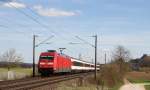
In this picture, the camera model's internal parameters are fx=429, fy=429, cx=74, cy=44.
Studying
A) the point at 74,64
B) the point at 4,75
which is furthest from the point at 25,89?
the point at 74,64

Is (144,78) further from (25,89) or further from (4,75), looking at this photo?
(25,89)

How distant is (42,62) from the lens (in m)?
61.2

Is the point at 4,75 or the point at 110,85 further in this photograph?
the point at 110,85

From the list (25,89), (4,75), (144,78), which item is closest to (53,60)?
(4,75)

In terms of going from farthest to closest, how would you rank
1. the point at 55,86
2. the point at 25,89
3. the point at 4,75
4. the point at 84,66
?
1. the point at 84,66
2. the point at 4,75
3. the point at 55,86
4. the point at 25,89

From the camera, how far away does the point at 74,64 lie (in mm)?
89000

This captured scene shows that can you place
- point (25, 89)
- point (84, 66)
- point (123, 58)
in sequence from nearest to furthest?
point (25, 89), point (84, 66), point (123, 58)

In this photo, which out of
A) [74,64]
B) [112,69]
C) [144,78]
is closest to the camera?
[112,69]

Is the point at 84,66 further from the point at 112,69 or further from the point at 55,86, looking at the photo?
the point at 55,86

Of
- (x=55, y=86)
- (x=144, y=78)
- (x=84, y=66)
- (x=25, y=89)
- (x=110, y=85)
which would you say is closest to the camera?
(x=25, y=89)

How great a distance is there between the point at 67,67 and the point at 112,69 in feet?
27.7

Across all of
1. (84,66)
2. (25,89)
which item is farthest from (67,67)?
(25,89)

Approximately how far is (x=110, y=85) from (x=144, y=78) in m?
68.1

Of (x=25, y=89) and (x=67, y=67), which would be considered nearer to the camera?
(x=25, y=89)
